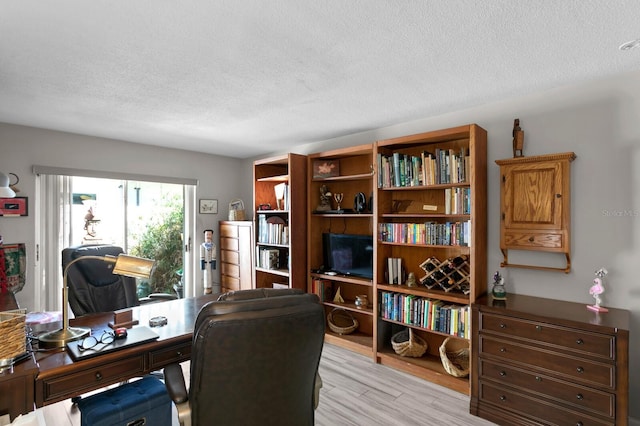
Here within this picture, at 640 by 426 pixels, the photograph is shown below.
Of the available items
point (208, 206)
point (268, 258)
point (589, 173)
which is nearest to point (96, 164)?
point (208, 206)

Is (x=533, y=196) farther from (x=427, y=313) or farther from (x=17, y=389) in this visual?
(x=17, y=389)

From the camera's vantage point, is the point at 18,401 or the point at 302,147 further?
the point at 302,147

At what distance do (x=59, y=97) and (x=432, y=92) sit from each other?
9.67 ft

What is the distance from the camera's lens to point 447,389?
2760 mm

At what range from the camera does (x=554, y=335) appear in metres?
2.10

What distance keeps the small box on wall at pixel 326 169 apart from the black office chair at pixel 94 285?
219cm

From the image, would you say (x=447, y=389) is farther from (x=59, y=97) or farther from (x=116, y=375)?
(x=59, y=97)

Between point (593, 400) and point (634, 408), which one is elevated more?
point (593, 400)

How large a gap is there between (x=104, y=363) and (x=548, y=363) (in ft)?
8.49

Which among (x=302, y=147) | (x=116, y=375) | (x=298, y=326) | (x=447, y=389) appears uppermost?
(x=302, y=147)

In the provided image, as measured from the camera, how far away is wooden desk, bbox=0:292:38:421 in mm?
1334

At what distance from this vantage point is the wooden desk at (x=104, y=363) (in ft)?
4.77

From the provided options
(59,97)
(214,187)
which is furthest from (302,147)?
(59,97)

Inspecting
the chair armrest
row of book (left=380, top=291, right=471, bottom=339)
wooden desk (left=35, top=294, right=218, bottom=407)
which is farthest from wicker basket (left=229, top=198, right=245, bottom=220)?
the chair armrest
